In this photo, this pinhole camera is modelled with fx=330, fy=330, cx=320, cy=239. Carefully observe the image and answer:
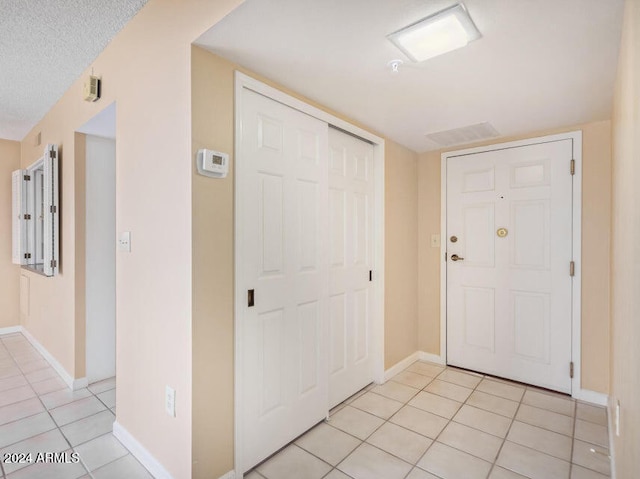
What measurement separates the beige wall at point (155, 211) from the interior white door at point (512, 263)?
2626 mm

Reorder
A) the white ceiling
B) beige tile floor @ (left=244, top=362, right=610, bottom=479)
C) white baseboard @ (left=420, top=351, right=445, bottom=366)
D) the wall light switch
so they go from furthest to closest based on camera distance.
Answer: white baseboard @ (left=420, top=351, right=445, bottom=366) < the wall light switch < beige tile floor @ (left=244, top=362, right=610, bottom=479) < the white ceiling

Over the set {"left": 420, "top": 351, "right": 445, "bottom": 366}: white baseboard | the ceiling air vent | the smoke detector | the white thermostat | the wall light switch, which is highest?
the smoke detector

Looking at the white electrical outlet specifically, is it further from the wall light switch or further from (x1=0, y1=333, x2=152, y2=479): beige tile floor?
the wall light switch

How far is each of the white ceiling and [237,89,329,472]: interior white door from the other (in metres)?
0.31

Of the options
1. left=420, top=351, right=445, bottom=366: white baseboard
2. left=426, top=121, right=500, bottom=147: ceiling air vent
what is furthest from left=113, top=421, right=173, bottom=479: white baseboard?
left=426, top=121, right=500, bottom=147: ceiling air vent

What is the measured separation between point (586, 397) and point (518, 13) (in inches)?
111

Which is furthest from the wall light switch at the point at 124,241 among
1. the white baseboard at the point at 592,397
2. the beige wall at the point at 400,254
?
the white baseboard at the point at 592,397

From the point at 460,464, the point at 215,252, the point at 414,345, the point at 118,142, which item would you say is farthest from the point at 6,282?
the point at 460,464

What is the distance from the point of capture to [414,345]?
11.4 ft

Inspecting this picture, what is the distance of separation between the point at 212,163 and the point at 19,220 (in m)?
3.73

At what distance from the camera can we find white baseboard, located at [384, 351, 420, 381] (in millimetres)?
3006

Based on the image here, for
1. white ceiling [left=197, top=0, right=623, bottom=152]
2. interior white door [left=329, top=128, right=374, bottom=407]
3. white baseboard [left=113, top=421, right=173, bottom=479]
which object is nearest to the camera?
white ceiling [left=197, top=0, right=623, bottom=152]

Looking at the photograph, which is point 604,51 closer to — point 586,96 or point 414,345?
point 586,96

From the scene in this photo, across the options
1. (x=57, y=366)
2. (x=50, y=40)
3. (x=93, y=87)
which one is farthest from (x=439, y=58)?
(x=57, y=366)
